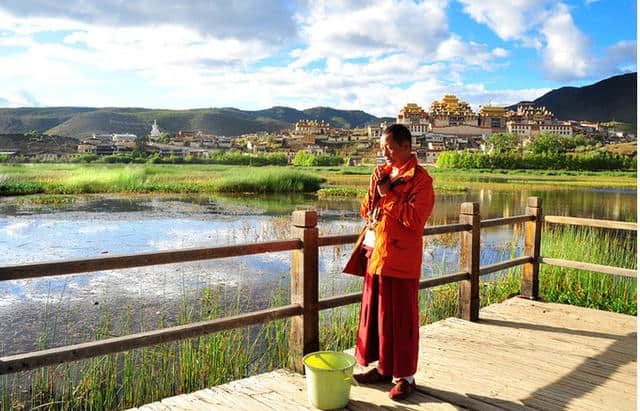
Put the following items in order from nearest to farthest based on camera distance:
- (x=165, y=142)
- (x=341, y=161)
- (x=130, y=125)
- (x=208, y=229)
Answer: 1. (x=208, y=229)
2. (x=341, y=161)
3. (x=165, y=142)
4. (x=130, y=125)

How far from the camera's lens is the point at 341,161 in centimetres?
8325

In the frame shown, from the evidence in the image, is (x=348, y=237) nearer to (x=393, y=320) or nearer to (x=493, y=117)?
(x=393, y=320)

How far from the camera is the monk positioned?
9.87 feet

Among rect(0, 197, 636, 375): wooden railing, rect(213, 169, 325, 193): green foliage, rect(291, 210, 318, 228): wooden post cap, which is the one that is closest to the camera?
rect(0, 197, 636, 375): wooden railing

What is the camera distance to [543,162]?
69.9 m

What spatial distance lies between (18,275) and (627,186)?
4854 cm

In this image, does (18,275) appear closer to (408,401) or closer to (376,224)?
(376,224)

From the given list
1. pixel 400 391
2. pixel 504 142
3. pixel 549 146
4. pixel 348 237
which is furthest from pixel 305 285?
pixel 504 142

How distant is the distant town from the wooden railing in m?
55.9

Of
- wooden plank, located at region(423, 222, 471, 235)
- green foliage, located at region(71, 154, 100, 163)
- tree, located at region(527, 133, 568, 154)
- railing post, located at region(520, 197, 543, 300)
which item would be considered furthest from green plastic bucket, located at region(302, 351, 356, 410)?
tree, located at region(527, 133, 568, 154)

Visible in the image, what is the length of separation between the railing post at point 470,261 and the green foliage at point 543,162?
217 ft

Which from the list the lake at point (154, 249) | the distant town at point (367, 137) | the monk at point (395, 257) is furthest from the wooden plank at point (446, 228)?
the distant town at point (367, 137)

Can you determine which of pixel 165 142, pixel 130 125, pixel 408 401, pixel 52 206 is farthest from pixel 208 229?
pixel 130 125

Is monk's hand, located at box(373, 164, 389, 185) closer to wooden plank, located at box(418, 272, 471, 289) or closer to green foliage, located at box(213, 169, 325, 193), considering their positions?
wooden plank, located at box(418, 272, 471, 289)
